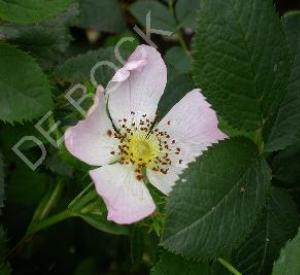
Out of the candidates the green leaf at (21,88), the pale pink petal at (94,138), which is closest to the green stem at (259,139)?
the pale pink petal at (94,138)

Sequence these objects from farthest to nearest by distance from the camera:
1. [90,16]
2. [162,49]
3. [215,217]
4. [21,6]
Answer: [162,49]
[90,16]
[21,6]
[215,217]

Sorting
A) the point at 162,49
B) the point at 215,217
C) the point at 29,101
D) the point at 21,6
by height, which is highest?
the point at 21,6

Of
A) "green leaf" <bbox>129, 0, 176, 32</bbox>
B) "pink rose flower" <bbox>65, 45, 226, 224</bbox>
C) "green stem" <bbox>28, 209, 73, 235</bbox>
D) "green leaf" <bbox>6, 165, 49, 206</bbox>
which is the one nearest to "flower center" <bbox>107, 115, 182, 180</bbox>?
"pink rose flower" <bbox>65, 45, 226, 224</bbox>

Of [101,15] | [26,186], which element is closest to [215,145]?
[26,186]

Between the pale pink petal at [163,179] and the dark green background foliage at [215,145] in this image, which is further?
the pale pink petal at [163,179]

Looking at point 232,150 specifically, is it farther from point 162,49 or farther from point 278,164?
point 162,49

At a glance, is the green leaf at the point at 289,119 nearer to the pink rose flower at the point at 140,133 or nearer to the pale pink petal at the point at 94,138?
the pink rose flower at the point at 140,133

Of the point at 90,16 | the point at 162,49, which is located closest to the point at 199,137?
the point at 90,16
